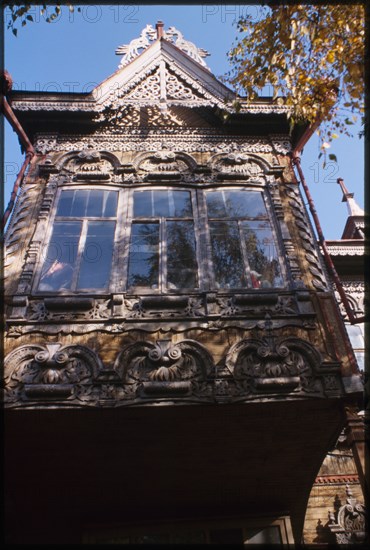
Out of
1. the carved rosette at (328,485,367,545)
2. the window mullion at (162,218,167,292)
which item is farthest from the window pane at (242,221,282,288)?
the carved rosette at (328,485,367,545)

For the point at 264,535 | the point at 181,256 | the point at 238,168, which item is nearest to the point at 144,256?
the point at 181,256

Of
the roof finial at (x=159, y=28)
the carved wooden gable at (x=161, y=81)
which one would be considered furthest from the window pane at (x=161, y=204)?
the roof finial at (x=159, y=28)

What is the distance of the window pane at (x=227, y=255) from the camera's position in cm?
695

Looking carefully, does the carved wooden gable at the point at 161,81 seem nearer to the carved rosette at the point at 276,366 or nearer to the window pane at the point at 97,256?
the window pane at the point at 97,256

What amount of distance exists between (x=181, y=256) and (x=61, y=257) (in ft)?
6.11

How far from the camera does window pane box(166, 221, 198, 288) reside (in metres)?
6.91

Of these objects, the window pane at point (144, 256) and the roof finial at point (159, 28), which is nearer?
the window pane at point (144, 256)

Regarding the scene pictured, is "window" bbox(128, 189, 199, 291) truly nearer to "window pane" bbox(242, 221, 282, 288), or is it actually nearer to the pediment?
"window pane" bbox(242, 221, 282, 288)

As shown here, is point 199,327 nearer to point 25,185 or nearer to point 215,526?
point 215,526

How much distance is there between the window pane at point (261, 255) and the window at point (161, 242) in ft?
0.05

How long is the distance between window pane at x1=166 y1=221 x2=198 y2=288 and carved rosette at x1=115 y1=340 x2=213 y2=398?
44.0 inches

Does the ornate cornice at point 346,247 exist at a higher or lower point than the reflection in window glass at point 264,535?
higher

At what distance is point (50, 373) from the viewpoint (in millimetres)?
5727

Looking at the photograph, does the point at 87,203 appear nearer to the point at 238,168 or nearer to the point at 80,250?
the point at 80,250
